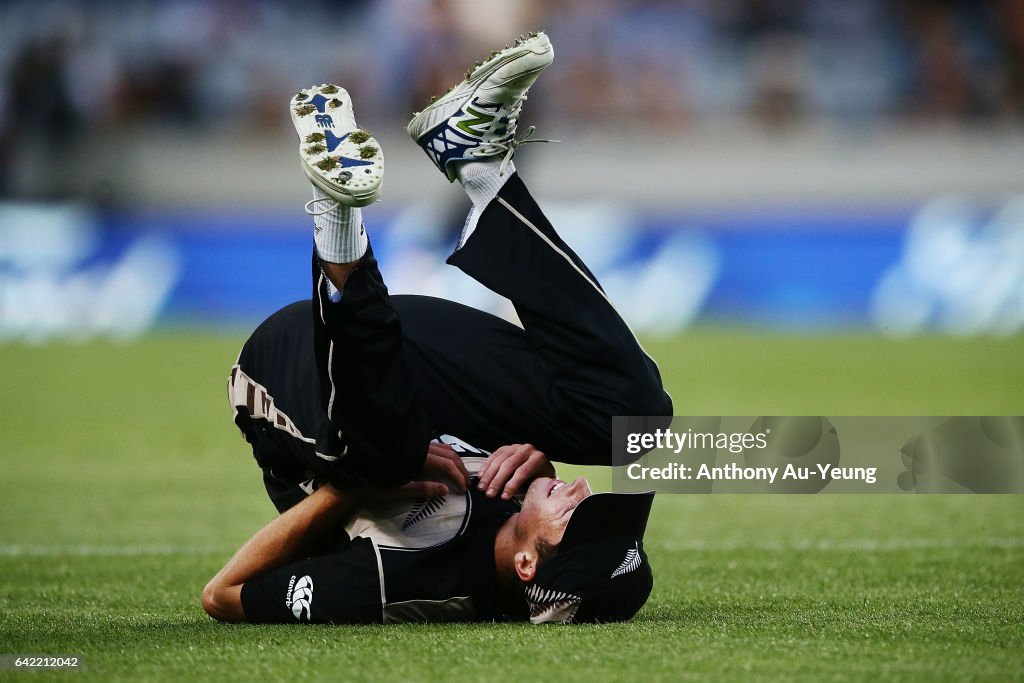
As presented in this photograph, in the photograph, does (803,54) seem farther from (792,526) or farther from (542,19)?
(792,526)

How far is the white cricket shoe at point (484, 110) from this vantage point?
4.01 m

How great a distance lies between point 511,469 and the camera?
4148 millimetres

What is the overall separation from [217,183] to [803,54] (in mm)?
8414

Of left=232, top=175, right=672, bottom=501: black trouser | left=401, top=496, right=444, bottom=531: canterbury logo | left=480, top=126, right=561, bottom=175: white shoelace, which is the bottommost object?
left=401, top=496, right=444, bottom=531: canterbury logo

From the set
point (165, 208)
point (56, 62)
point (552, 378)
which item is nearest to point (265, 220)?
point (165, 208)

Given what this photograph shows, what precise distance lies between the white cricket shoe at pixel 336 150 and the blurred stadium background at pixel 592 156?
937cm

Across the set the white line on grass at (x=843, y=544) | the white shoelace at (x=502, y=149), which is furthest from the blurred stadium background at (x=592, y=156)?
the white shoelace at (x=502, y=149)

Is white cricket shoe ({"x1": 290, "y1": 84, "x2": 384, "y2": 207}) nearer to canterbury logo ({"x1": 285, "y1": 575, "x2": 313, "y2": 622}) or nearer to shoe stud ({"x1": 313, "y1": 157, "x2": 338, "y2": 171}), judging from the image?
shoe stud ({"x1": 313, "y1": 157, "x2": 338, "y2": 171})

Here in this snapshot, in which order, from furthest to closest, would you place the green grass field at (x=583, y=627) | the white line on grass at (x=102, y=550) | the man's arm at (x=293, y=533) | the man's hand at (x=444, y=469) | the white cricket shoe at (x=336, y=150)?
the white line on grass at (x=102, y=550), the man's hand at (x=444, y=469), the man's arm at (x=293, y=533), the white cricket shoe at (x=336, y=150), the green grass field at (x=583, y=627)

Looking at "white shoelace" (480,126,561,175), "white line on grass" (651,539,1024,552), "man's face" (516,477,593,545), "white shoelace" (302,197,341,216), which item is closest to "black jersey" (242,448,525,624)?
"man's face" (516,477,593,545)

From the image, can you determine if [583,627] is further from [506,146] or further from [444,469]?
[506,146]

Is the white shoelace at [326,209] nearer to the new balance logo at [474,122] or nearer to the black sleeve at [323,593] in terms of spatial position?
the new balance logo at [474,122]

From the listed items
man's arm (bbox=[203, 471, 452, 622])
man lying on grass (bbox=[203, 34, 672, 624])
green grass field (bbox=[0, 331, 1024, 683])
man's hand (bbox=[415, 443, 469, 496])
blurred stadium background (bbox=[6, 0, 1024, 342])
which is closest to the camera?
green grass field (bbox=[0, 331, 1024, 683])

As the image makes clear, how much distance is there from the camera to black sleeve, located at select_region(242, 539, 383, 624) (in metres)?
3.87
